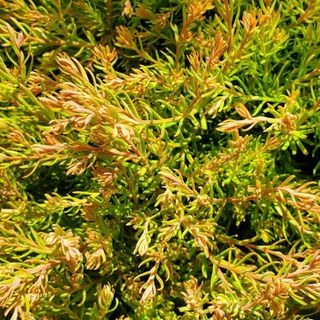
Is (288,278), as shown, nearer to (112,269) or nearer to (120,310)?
(112,269)

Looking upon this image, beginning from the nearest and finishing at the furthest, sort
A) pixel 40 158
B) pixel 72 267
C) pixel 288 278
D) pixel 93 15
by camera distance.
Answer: pixel 288 278 → pixel 72 267 → pixel 40 158 → pixel 93 15

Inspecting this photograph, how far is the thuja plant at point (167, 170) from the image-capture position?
4.41 feet

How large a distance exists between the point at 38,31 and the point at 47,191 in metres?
0.58

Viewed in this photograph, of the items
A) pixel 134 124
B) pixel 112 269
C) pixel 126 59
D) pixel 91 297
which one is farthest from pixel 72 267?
pixel 126 59

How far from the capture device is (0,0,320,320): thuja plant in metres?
1.34

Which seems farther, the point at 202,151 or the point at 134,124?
the point at 202,151

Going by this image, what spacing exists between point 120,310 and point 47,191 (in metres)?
0.51

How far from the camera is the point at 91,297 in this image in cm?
168

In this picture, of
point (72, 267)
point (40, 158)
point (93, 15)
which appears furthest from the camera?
point (93, 15)

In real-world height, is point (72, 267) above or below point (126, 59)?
below

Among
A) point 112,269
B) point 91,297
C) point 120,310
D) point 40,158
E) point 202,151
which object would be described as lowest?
point 120,310

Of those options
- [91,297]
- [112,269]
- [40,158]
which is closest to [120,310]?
[91,297]

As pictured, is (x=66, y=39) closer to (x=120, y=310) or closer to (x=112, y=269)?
(x=112, y=269)

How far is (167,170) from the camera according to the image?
55.7 inches
